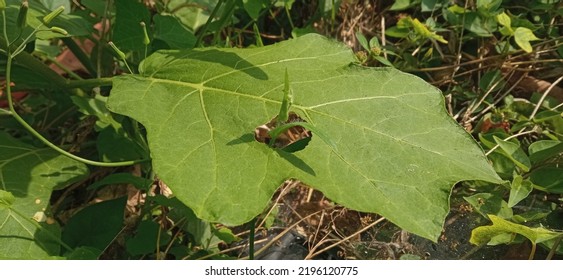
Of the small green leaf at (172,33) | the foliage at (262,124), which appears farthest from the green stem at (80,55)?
the small green leaf at (172,33)

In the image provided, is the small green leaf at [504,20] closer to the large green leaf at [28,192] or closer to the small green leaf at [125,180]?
the small green leaf at [125,180]

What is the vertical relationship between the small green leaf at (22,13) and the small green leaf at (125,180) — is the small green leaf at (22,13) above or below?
above

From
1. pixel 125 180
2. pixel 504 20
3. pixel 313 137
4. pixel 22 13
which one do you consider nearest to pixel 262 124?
pixel 313 137

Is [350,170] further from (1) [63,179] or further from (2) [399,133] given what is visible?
(1) [63,179]

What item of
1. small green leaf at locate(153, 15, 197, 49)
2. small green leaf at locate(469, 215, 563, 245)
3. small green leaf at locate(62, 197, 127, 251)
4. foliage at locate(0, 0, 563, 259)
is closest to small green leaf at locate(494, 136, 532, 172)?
foliage at locate(0, 0, 563, 259)

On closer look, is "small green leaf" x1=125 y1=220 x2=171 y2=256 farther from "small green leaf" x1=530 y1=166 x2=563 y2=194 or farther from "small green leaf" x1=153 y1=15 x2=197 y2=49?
"small green leaf" x1=530 y1=166 x2=563 y2=194

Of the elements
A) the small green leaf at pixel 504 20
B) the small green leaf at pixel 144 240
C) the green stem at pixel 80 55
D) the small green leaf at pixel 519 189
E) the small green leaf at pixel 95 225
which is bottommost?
the small green leaf at pixel 144 240

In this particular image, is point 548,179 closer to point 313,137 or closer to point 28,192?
point 313,137
